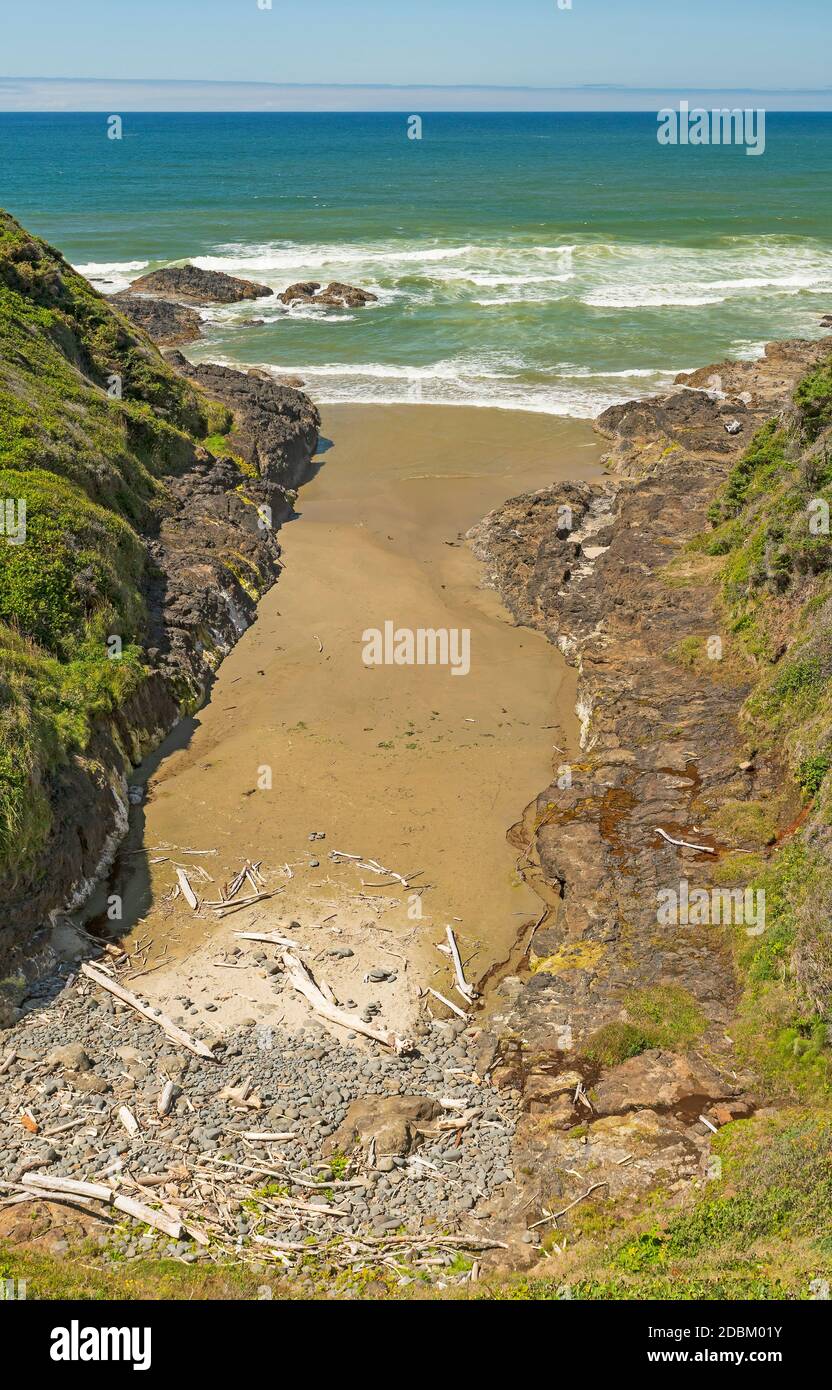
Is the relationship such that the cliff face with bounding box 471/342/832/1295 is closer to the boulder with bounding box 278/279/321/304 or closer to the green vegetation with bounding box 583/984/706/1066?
the green vegetation with bounding box 583/984/706/1066

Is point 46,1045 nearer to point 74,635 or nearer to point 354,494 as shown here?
point 74,635

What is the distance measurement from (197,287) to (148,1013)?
46.4 metres

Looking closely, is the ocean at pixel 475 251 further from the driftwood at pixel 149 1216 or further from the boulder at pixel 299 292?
the driftwood at pixel 149 1216

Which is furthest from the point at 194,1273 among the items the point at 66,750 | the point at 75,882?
the point at 66,750

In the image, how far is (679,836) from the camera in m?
14.3

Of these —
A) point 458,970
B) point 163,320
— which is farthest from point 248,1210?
point 163,320

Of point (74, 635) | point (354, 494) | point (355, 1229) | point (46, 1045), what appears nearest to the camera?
point (355, 1229)

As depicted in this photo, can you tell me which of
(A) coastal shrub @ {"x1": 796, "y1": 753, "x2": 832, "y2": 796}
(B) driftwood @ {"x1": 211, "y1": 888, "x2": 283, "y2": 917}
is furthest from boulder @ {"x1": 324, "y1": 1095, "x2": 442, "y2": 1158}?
(A) coastal shrub @ {"x1": 796, "y1": 753, "x2": 832, "y2": 796}

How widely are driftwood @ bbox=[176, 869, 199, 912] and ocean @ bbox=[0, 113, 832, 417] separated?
24438 mm

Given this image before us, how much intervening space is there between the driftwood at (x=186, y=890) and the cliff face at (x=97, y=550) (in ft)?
3.87

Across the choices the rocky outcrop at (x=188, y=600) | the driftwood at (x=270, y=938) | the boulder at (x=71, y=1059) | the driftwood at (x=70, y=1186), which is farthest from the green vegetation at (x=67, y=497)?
the driftwood at (x=70, y=1186)

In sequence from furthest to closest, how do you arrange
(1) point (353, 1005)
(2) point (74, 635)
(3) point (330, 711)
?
(3) point (330, 711) < (2) point (74, 635) < (1) point (353, 1005)

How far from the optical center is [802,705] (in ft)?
48.9
